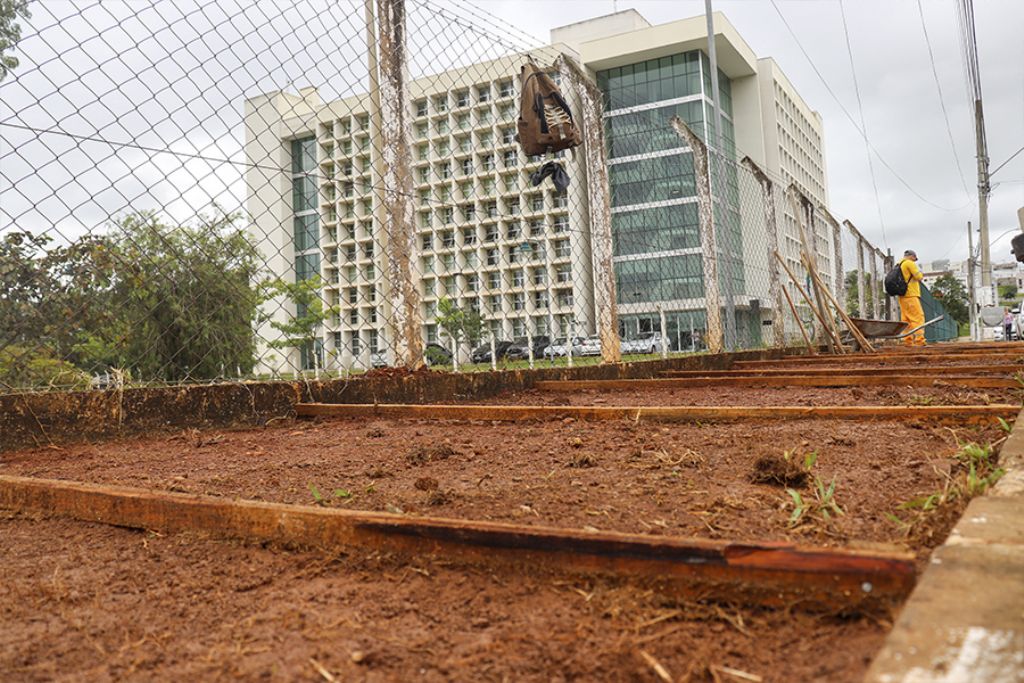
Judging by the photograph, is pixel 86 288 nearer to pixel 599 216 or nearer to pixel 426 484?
pixel 426 484

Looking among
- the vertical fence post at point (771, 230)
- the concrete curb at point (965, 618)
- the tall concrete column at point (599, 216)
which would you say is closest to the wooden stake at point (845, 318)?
the vertical fence post at point (771, 230)

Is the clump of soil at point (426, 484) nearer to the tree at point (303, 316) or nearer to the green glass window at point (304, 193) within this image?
the tree at point (303, 316)

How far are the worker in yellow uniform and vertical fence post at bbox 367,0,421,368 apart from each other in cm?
1250

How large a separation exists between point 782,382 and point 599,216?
7.99 ft

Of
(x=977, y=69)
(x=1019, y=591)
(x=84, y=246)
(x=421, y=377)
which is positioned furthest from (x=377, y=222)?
(x=977, y=69)

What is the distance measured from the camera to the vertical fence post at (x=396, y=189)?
4.26 meters

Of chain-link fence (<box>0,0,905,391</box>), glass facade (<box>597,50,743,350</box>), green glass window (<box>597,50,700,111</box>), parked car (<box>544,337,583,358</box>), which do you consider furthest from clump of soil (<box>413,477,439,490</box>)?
green glass window (<box>597,50,700,111</box>)

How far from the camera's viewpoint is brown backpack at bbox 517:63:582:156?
5828mm

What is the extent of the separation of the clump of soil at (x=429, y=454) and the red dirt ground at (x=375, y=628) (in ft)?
2.98

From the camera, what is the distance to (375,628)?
1.00 metres

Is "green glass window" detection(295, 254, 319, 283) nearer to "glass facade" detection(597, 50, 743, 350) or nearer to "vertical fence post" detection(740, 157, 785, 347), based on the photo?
"glass facade" detection(597, 50, 743, 350)

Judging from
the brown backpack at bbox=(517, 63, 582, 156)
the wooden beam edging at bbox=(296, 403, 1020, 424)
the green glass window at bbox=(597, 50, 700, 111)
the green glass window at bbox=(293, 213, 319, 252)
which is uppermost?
the green glass window at bbox=(597, 50, 700, 111)

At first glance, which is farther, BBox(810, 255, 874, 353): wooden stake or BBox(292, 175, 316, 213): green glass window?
BBox(810, 255, 874, 353): wooden stake

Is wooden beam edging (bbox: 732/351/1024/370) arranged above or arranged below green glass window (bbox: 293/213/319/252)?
below
